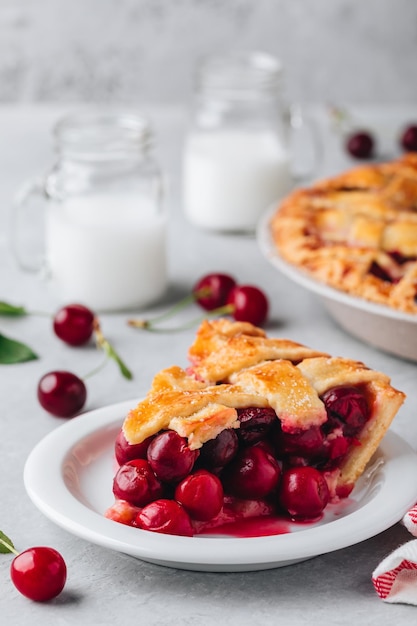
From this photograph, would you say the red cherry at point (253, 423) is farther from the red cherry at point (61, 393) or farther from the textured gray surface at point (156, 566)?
the red cherry at point (61, 393)

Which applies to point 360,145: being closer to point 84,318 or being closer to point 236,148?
point 236,148

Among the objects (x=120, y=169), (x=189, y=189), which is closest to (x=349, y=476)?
(x=120, y=169)

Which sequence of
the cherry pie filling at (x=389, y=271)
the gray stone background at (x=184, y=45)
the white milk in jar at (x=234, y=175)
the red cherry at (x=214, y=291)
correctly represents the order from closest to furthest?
the cherry pie filling at (x=389, y=271)
the red cherry at (x=214, y=291)
the white milk in jar at (x=234, y=175)
the gray stone background at (x=184, y=45)

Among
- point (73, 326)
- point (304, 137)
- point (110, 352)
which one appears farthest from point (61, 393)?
point (304, 137)

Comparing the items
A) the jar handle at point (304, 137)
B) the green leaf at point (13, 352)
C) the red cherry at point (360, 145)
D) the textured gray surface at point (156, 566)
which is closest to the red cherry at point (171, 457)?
the textured gray surface at point (156, 566)

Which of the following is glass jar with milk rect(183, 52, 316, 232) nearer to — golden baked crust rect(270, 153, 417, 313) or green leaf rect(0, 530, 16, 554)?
golden baked crust rect(270, 153, 417, 313)

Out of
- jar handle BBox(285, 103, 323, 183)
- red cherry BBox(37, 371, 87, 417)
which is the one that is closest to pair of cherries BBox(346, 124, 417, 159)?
jar handle BBox(285, 103, 323, 183)

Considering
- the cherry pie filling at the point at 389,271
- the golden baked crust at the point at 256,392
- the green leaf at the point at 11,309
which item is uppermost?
the golden baked crust at the point at 256,392

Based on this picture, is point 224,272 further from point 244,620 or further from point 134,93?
point 134,93
